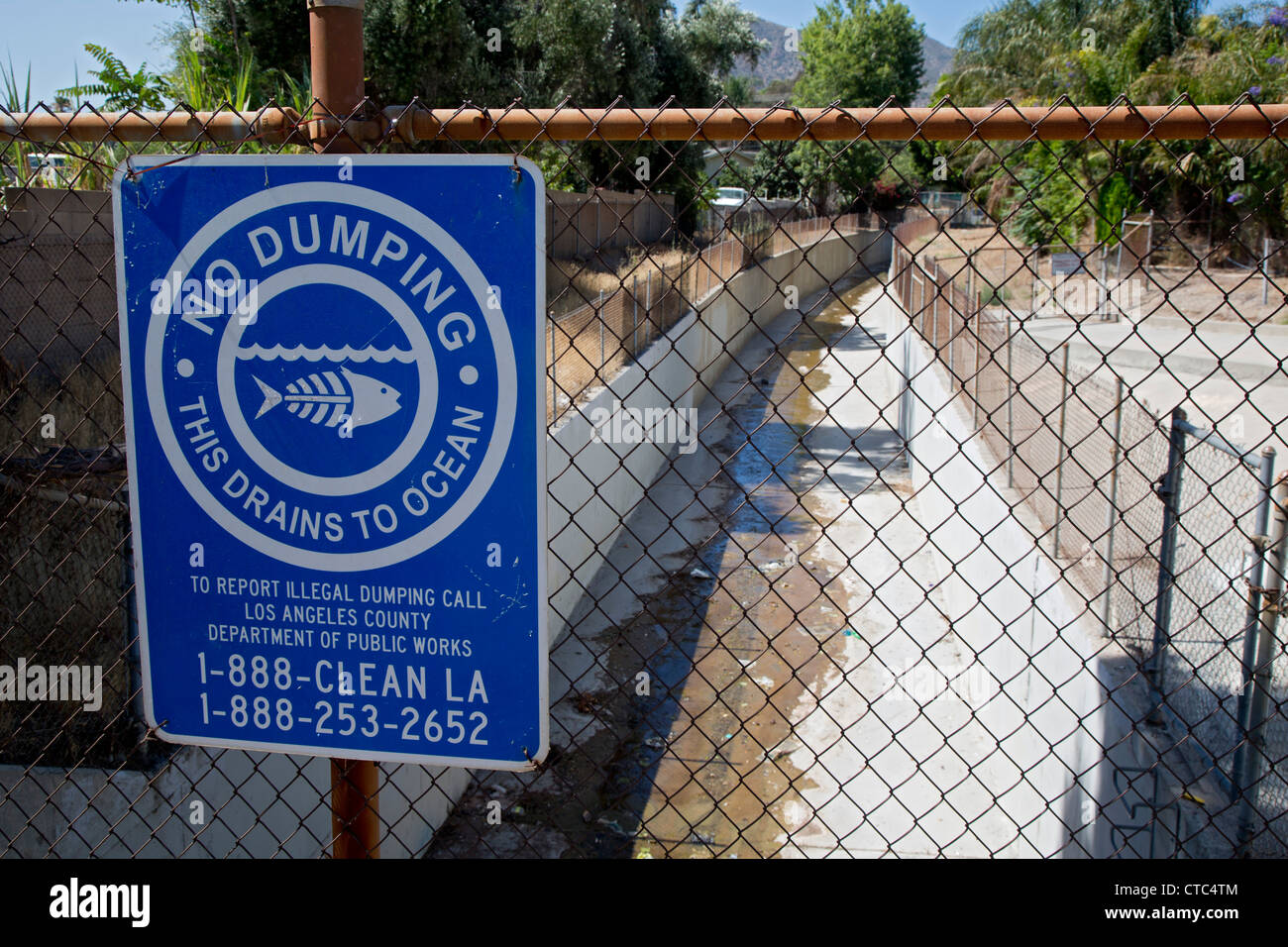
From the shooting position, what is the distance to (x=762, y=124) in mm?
2221

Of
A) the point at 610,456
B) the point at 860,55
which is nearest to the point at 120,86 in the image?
the point at 610,456

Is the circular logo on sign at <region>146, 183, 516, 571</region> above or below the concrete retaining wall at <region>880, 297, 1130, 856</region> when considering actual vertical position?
above

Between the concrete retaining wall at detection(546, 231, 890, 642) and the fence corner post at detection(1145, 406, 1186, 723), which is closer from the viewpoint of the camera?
the fence corner post at detection(1145, 406, 1186, 723)

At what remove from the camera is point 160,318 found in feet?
7.20

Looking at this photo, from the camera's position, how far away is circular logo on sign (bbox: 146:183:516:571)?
2086mm

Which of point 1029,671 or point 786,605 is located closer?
A: point 1029,671

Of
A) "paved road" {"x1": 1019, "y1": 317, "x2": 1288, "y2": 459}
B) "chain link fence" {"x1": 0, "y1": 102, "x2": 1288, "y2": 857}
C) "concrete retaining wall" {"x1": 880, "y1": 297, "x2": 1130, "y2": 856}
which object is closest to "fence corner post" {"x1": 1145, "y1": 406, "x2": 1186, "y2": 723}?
"chain link fence" {"x1": 0, "y1": 102, "x2": 1288, "y2": 857}

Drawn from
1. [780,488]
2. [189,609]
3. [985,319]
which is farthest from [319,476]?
[780,488]

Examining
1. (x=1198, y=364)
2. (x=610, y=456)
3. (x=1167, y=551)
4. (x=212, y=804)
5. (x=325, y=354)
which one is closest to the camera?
(x=325, y=354)

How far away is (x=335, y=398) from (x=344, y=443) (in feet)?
0.32

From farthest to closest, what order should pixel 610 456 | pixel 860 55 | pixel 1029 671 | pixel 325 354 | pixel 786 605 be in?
pixel 860 55 < pixel 610 456 < pixel 786 605 < pixel 1029 671 < pixel 325 354

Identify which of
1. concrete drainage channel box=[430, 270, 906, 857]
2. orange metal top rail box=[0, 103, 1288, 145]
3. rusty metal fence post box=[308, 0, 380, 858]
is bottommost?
concrete drainage channel box=[430, 270, 906, 857]

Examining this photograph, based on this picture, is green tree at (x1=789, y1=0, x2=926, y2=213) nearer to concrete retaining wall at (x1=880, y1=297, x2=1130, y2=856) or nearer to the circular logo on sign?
concrete retaining wall at (x1=880, y1=297, x2=1130, y2=856)

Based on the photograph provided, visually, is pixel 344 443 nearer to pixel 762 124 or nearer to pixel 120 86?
pixel 762 124
